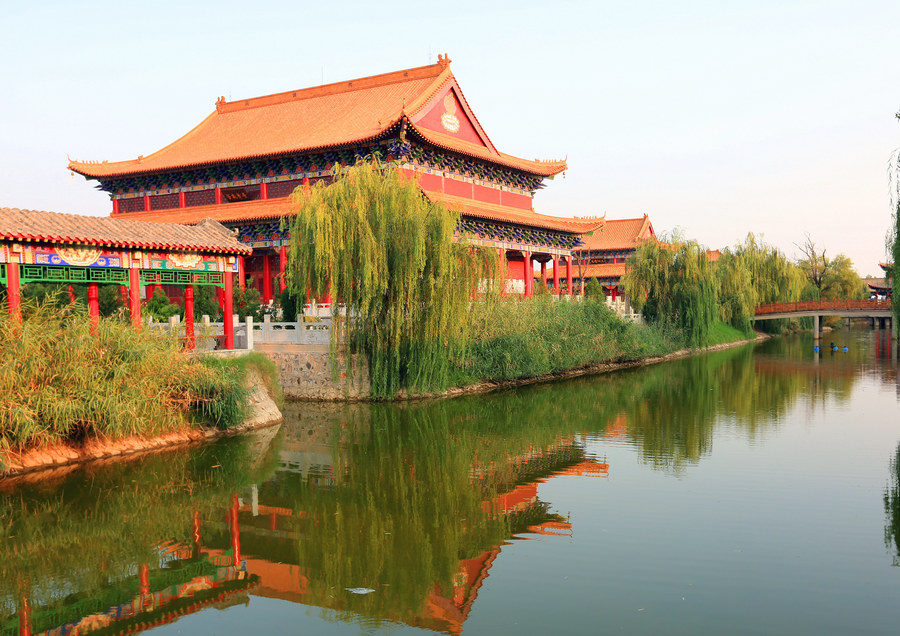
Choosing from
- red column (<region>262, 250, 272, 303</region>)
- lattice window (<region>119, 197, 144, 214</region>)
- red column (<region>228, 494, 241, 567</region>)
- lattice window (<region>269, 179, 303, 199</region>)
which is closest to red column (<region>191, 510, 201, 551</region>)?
red column (<region>228, 494, 241, 567</region>)

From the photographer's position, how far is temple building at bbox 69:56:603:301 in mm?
23516

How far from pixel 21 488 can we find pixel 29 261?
13.9ft

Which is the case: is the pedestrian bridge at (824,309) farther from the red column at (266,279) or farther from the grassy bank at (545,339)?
the red column at (266,279)

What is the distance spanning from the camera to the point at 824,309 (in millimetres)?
37688

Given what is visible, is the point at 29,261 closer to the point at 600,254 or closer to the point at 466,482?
the point at 466,482

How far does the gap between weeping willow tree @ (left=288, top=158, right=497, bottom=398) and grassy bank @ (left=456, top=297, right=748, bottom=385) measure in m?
1.14

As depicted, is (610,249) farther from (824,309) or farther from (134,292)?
(134,292)

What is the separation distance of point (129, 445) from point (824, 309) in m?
34.4

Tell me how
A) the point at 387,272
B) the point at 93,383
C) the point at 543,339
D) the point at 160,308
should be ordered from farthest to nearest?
the point at 543,339 < the point at 160,308 < the point at 387,272 < the point at 93,383

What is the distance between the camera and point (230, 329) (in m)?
14.8

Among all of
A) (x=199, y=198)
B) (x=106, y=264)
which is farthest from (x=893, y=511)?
(x=199, y=198)

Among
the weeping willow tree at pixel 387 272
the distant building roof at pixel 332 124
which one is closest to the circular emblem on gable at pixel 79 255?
the weeping willow tree at pixel 387 272

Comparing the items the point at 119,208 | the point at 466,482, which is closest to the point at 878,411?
the point at 466,482

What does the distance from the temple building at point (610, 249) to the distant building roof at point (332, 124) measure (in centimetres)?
1676
